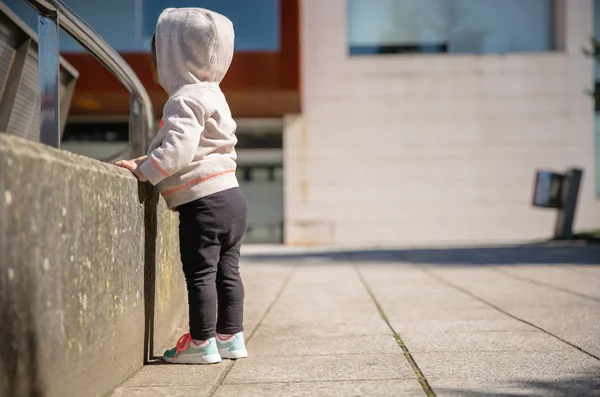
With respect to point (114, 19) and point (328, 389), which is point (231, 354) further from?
point (114, 19)

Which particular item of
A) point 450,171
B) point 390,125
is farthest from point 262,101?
point 450,171

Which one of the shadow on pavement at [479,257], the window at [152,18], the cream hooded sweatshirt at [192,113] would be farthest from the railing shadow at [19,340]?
the window at [152,18]

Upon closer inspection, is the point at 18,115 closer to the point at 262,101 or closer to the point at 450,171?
the point at 262,101

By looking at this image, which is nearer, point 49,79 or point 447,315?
point 49,79

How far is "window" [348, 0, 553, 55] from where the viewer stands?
54.6 ft

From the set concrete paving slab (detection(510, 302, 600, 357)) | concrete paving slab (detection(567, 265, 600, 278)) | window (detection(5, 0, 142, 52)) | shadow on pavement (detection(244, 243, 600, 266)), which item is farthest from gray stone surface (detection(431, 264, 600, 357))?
window (detection(5, 0, 142, 52))

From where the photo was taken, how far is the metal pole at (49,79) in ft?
9.23

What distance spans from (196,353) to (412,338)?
1158 mm

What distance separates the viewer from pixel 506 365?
3.16m

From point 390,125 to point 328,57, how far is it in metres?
1.88

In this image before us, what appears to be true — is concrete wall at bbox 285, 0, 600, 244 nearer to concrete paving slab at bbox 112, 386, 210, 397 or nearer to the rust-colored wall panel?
the rust-colored wall panel

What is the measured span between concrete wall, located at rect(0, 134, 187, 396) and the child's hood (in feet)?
1.68

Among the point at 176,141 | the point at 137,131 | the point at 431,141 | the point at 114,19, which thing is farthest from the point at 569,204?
the point at 176,141

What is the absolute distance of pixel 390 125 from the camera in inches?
644
